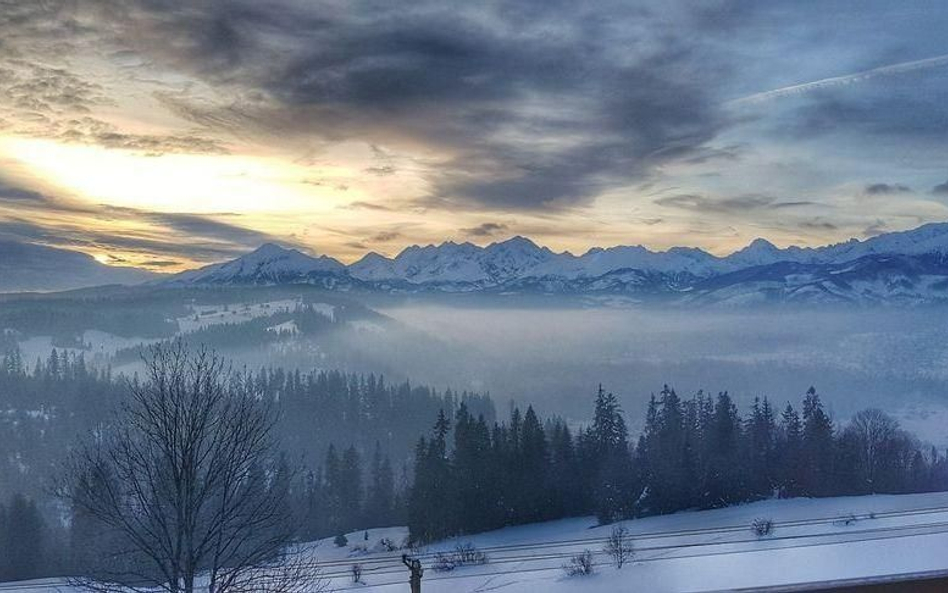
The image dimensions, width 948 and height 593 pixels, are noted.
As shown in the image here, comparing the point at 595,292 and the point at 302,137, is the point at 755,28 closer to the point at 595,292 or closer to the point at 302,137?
the point at 595,292

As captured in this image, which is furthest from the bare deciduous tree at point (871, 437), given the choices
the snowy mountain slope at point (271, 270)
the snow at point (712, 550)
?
the snowy mountain slope at point (271, 270)

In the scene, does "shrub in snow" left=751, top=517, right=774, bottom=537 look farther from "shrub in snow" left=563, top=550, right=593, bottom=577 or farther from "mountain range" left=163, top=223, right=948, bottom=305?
"mountain range" left=163, top=223, right=948, bottom=305

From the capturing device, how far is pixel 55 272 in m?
4.23

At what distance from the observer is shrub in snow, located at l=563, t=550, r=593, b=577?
409 centimetres

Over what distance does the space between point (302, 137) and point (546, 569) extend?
257cm

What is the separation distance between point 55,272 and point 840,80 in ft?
14.5

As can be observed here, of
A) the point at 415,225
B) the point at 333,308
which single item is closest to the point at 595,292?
the point at 415,225

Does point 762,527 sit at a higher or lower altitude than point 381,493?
lower

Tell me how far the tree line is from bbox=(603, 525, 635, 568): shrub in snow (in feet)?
0.66

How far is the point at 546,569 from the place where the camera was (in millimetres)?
4309

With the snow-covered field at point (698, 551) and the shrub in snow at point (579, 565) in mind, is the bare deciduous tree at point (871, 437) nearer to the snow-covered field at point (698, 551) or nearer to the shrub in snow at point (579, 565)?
the snow-covered field at point (698, 551)

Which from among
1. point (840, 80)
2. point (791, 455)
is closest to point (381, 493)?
point (791, 455)

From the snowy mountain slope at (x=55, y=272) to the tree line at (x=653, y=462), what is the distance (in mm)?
1835

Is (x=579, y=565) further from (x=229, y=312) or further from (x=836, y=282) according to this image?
(x=836, y=282)
